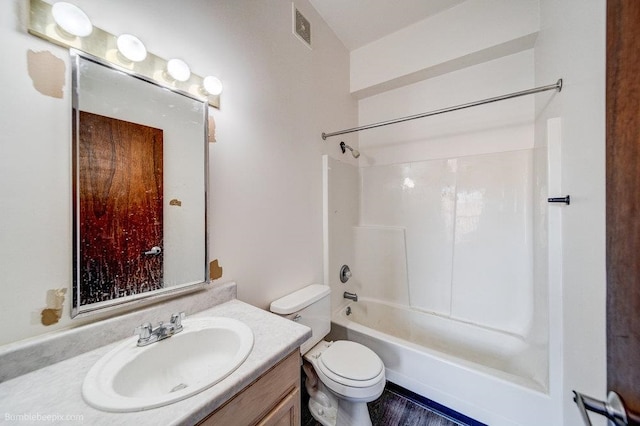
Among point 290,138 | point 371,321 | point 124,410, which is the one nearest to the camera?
point 124,410

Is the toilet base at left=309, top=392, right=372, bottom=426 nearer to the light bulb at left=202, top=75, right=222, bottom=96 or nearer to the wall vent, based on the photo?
the light bulb at left=202, top=75, right=222, bottom=96

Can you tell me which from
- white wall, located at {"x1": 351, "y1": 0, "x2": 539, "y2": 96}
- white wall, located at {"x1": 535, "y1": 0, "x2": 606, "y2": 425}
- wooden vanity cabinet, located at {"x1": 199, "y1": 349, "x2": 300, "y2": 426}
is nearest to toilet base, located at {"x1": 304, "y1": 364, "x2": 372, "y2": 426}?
wooden vanity cabinet, located at {"x1": 199, "y1": 349, "x2": 300, "y2": 426}

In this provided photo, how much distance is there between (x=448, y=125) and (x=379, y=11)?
42.6 inches

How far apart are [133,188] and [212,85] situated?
59cm

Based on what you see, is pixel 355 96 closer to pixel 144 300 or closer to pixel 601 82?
pixel 601 82

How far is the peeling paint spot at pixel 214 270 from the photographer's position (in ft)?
3.55

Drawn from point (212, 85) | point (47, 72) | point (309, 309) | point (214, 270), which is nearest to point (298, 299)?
point (309, 309)

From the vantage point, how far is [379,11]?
5.73 ft

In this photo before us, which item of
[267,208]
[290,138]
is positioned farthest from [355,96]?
[267,208]

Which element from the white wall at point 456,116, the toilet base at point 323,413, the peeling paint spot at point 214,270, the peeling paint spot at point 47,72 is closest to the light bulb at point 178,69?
the peeling paint spot at point 47,72

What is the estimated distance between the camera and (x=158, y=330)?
0.79 metres

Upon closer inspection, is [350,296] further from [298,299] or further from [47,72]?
[47,72]

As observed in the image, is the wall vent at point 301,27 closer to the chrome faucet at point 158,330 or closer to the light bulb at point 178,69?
the light bulb at point 178,69

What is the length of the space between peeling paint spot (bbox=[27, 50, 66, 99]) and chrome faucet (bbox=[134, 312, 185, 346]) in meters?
0.80
